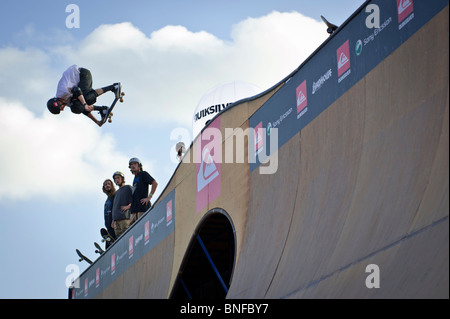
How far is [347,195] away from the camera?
6.81 metres

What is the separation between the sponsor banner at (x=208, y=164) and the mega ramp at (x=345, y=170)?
28 millimetres

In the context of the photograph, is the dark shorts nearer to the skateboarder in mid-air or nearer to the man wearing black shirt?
the skateboarder in mid-air

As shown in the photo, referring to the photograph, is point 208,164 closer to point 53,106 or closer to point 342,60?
point 342,60

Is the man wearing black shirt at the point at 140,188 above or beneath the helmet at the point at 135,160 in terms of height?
beneath

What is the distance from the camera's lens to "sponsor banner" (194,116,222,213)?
11037 mm

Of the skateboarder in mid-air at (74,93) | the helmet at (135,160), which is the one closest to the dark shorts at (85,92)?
the skateboarder in mid-air at (74,93)

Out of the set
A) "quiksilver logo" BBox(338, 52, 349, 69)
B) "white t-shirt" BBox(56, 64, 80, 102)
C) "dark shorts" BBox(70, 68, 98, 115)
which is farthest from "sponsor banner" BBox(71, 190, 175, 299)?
"quiksilver logo" BBox(338, 52, 349, 69)

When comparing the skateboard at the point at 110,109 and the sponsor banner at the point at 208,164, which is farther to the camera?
the skateboard at the point at 110,109

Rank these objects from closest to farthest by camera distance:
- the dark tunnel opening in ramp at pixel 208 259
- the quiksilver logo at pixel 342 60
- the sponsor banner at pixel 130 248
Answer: the quiksilver logo at pixel 342 60 < the dark tunnel opening in ramp at pixel 208 259 < the sponsor banner at pixel 130 248

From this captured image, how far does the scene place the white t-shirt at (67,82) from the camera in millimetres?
15172

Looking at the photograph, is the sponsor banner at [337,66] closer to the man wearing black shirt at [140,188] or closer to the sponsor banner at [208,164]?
the sponsor banner at [208,164]

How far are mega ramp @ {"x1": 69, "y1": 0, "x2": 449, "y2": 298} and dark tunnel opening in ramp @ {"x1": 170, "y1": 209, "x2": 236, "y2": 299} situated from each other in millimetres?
83

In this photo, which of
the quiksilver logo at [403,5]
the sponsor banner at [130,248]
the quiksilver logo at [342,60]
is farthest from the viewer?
the sponsor banner at [130,248]
